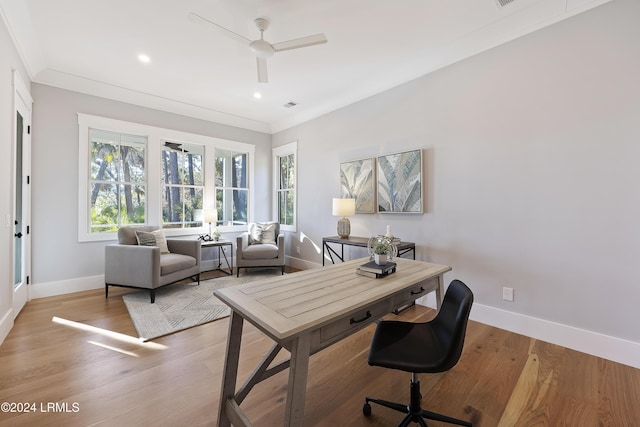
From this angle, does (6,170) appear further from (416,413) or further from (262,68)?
(416,413)

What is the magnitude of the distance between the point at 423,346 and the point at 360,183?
2.74 meters

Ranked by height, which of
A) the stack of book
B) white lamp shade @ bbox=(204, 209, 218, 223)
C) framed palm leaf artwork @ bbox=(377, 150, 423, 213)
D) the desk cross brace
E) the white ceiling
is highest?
the white ceiling

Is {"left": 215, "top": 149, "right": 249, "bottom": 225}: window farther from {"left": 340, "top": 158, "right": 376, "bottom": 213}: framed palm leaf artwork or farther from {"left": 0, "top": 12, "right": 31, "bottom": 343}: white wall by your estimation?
{"left": 0, "top": 12, "right": 31, "bottom": 343}: white wall

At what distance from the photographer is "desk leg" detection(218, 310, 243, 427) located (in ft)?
4.58

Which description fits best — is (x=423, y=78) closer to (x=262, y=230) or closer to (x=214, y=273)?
(x=262, y=230)

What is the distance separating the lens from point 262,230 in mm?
4914

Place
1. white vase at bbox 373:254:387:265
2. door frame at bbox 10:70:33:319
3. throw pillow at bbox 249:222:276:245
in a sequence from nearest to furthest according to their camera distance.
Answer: white vase at bbox 373:254:387:265 → door frame at bbox 10:70:33:319 → throw pillow at bbox 249:222:276:245

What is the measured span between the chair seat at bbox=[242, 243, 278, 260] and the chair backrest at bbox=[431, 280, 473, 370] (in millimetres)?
3183

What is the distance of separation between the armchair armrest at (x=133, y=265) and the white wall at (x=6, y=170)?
0.91 metres

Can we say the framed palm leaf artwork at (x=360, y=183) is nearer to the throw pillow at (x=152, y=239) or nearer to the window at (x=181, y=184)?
the window at (x=181, y=184)

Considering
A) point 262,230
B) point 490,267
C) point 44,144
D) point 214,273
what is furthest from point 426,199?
point 44,144

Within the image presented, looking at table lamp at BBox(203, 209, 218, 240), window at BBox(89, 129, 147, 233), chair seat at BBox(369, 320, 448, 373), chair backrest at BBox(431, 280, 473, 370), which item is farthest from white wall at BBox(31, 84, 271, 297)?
chair backrest at BBox(431, 280, 473, 370)

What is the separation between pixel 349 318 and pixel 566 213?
224cm

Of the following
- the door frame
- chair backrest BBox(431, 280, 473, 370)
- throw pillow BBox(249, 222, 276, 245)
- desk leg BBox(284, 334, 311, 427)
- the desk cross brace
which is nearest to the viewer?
desk leg BBox(284, 334, 311, 427)
